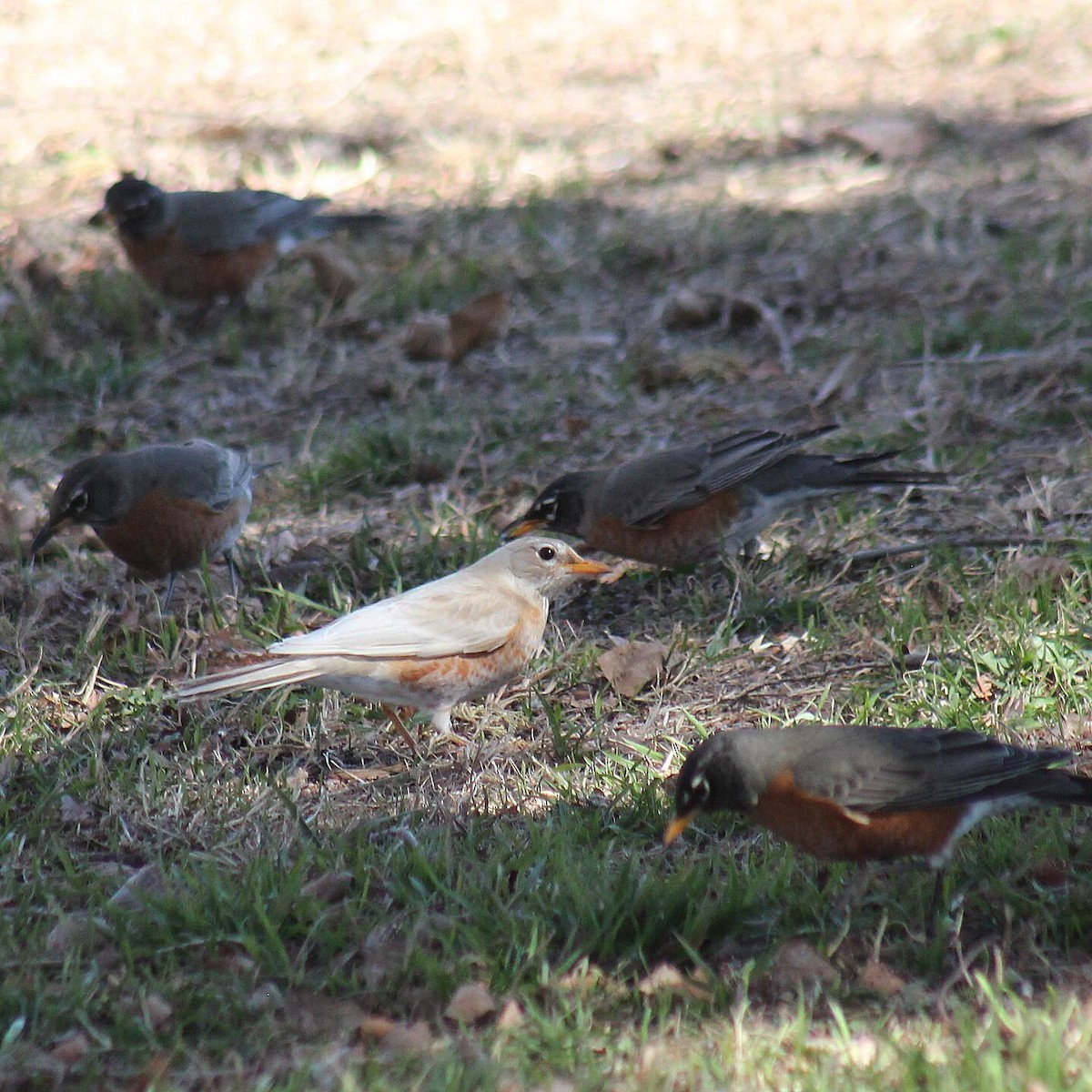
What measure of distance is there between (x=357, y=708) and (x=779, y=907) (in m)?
1.88

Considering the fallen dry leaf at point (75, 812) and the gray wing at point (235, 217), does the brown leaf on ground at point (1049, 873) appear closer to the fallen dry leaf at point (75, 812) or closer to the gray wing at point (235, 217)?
the fallen dry leaf at point (75, 812)

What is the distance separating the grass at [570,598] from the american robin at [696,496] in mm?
164

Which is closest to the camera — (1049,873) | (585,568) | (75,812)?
(1049,873)

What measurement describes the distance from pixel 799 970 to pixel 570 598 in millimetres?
2673

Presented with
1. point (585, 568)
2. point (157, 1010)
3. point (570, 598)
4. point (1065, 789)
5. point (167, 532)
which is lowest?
point (570, 598)

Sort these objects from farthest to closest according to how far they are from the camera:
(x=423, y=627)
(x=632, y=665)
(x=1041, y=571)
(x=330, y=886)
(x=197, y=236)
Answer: (x=197, y=236) < (x=1041, y=571) < (x=632, y=665) < (x=423, y=627) < (x=330, y=886)

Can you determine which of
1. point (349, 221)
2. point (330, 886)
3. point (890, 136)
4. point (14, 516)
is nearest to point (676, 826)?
point (330, 886)

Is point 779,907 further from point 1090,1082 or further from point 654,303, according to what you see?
point 654,303

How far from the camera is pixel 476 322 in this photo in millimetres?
7879

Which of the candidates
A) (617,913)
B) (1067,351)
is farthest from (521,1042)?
(1067,351)

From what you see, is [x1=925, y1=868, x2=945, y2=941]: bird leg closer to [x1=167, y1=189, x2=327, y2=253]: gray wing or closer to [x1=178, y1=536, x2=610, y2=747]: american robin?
[x1=178, y1=536, x2=610, y2=747]: american robin

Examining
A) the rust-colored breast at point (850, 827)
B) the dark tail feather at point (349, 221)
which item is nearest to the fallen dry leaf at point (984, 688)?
the rust-colored breast at point (850, 827)

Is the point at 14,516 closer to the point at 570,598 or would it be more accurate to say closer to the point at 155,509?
the point at 155,509

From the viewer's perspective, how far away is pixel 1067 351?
21.9 ft
